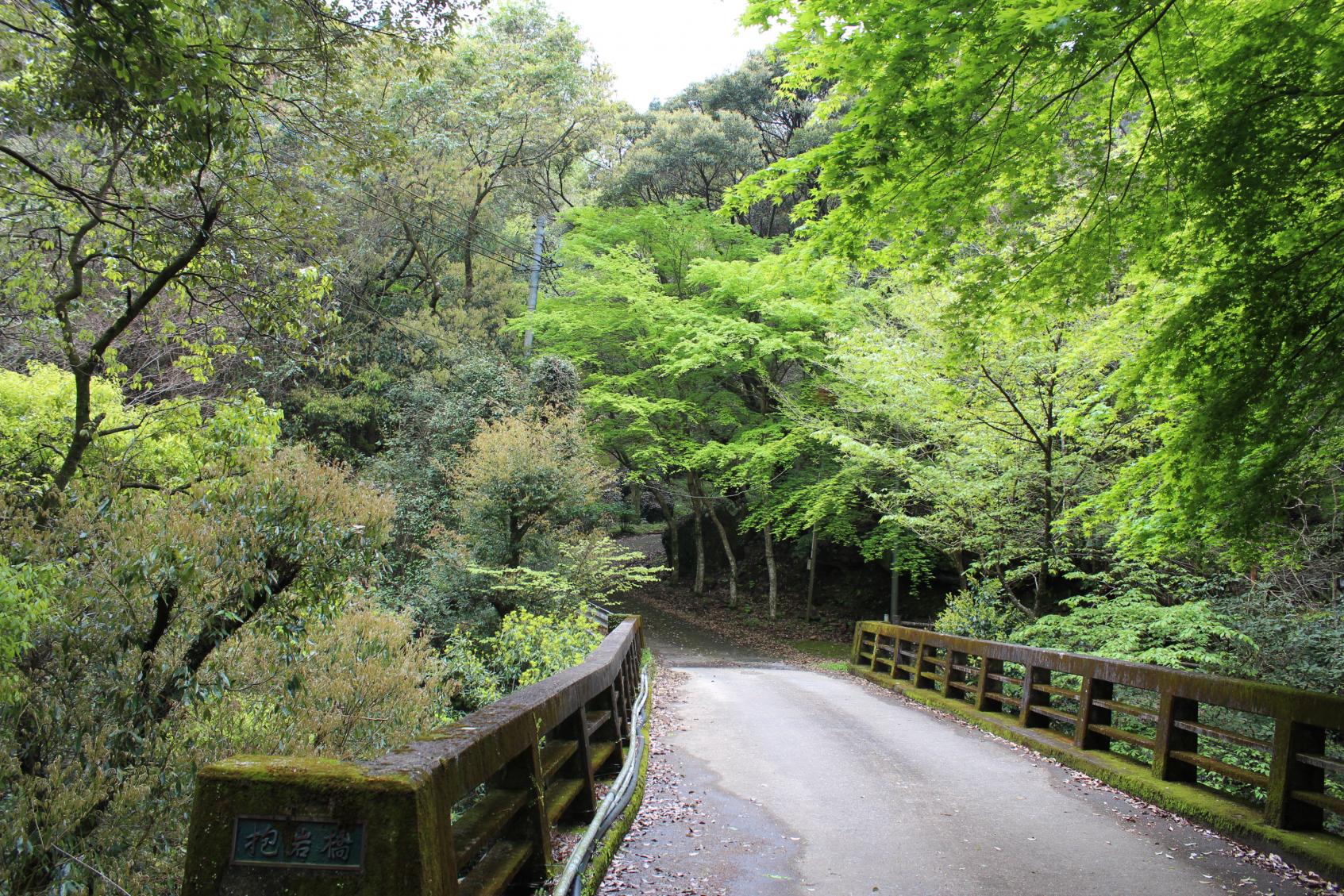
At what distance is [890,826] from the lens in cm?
527

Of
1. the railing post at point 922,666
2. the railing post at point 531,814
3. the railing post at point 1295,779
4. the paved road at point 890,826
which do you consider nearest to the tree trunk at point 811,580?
the railing post at point 922,666

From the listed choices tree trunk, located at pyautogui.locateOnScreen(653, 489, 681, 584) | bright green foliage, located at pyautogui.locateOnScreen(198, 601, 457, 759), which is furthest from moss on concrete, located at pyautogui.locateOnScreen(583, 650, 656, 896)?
tree trunk, located at pyautogui.locateOnScreen(653, 489, 681, 584)

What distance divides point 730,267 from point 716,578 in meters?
13.1

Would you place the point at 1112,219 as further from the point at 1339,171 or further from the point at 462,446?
the point at 462,446

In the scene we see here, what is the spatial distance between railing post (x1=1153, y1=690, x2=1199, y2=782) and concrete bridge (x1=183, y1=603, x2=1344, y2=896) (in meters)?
0.02

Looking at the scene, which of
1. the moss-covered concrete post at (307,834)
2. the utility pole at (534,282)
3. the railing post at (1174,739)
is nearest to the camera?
the moss-covered concrete post at (307,834)

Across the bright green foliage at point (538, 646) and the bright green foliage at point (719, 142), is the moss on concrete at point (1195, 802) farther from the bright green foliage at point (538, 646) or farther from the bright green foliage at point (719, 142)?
the bright green foliage at point (719, 142)

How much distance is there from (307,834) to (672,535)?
90.6 feet

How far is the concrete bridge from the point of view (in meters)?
2.15

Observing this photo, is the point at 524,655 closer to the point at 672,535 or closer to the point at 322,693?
the point at 322,693

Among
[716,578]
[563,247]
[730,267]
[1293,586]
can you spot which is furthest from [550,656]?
[716,578]

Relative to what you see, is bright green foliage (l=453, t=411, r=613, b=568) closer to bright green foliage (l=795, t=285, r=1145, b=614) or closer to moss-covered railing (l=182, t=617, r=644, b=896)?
bright green foliage (l=795, t=285, r=1145, b=614)

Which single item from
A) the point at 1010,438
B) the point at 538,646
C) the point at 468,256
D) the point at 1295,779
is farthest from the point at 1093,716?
the point at 468,256

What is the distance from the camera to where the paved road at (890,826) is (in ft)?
14.2
